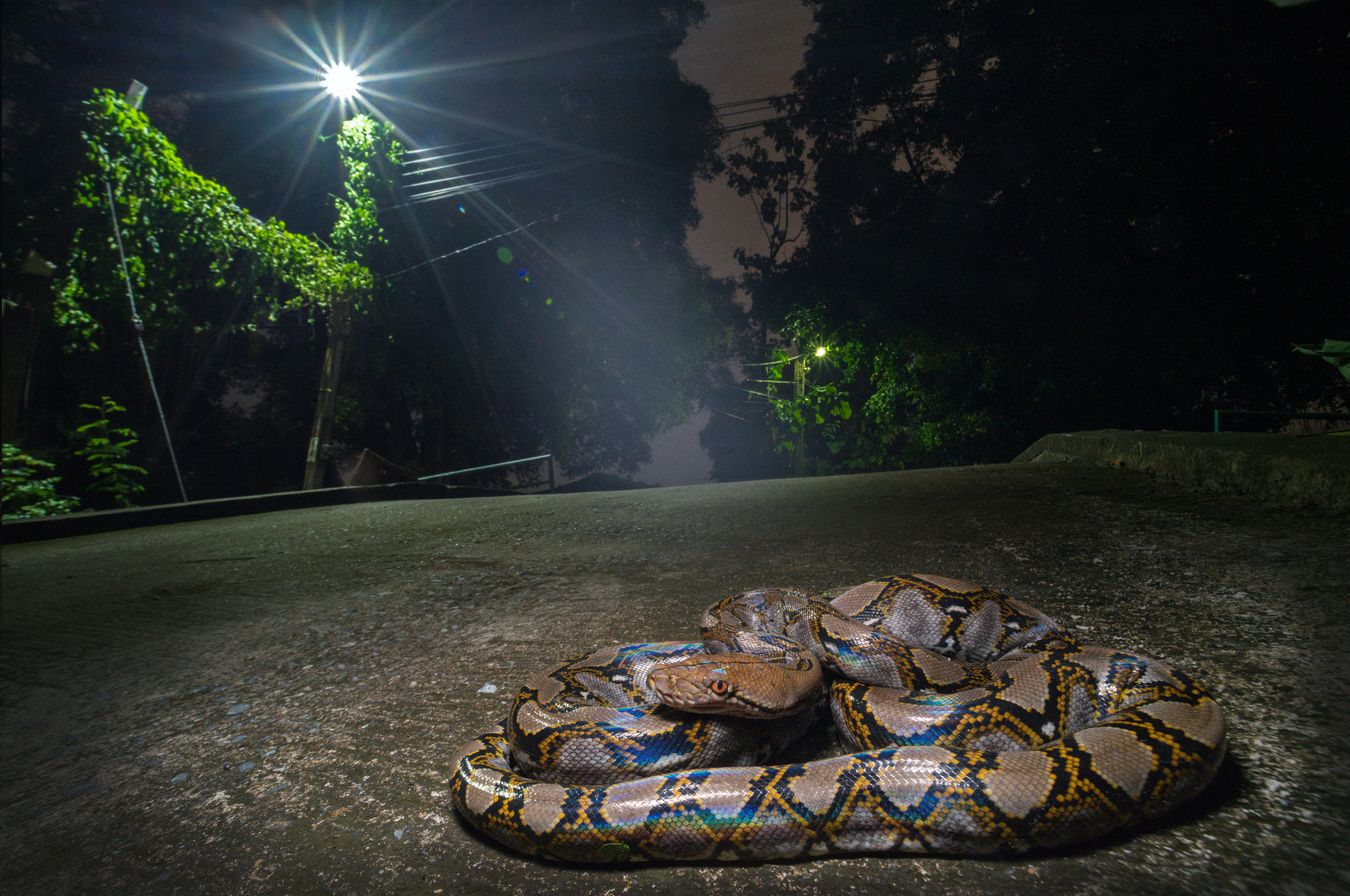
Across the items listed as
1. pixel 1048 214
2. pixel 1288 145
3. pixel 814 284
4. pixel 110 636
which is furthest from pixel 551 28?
pixel 110 636

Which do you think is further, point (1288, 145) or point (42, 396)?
point (42, 396)

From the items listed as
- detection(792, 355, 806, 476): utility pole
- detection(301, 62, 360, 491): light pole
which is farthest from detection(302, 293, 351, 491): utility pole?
detection(792, 355, 806, 476): utility pole

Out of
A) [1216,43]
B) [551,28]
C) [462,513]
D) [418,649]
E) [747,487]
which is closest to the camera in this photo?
[418,649]

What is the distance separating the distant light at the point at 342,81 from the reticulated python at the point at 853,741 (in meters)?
16.3

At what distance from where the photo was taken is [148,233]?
413 inches

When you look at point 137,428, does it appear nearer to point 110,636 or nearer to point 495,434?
point 495,434

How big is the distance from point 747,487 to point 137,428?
13541 mm

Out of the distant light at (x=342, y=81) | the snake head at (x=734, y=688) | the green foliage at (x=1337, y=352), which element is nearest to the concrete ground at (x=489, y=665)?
the snake head at (x=734, y=688)

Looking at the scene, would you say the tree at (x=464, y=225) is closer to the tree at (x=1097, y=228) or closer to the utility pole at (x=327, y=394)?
the utility pole at (x=327, y=394)

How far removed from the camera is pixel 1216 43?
11344 millimetres

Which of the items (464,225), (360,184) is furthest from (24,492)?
(464,225)

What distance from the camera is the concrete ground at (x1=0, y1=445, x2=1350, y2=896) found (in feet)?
5.25

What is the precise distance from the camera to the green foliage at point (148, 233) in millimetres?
9859

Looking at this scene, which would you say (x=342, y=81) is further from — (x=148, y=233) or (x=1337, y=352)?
(x=1337, y=352)
